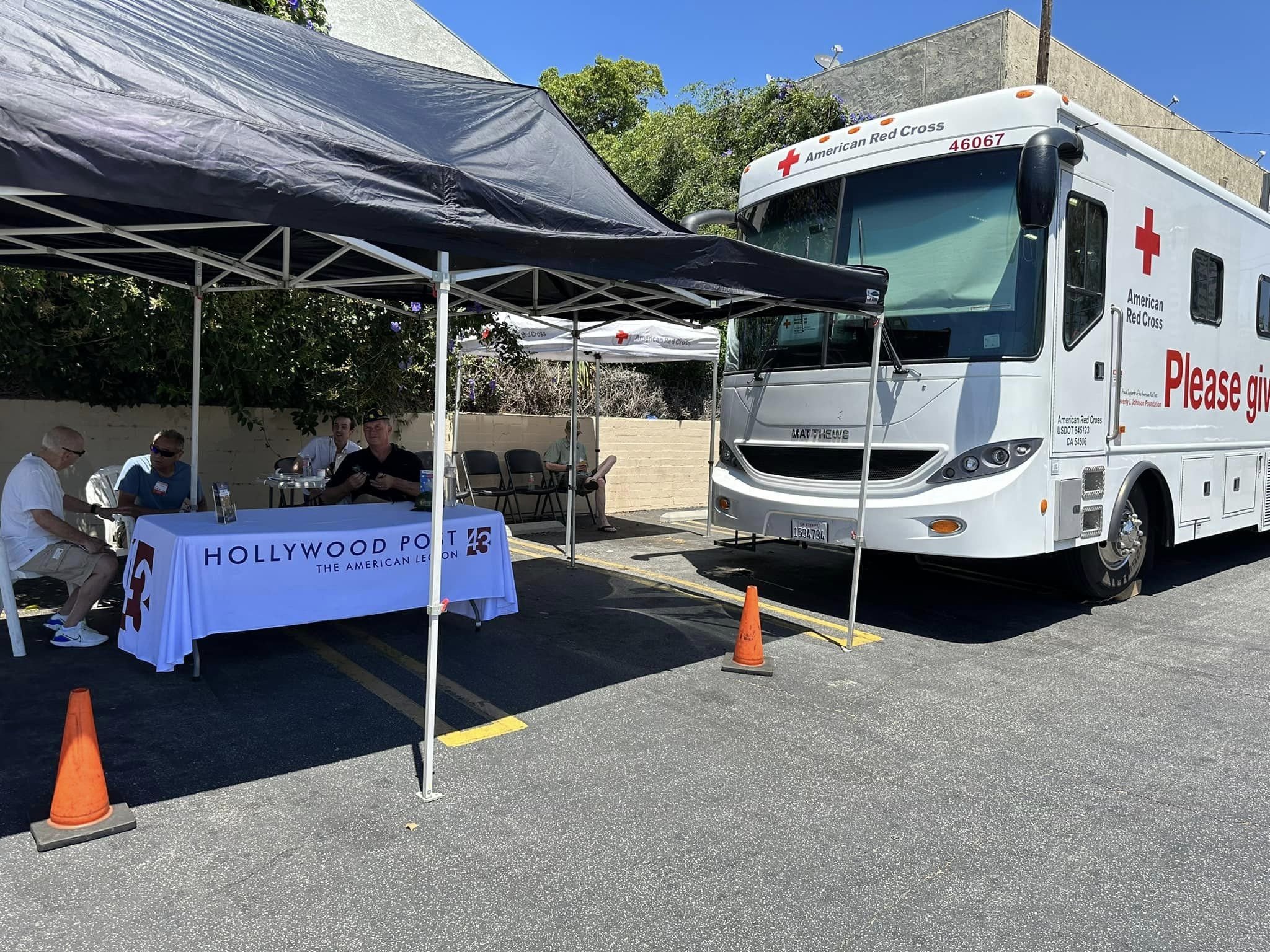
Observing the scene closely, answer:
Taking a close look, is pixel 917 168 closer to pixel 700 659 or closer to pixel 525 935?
pixel 700 659

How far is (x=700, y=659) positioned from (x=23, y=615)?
179 inches

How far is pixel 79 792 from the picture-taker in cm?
306

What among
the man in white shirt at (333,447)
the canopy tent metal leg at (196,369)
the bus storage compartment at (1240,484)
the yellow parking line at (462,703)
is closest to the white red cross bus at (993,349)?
the bus storage compartment at (1240,484)

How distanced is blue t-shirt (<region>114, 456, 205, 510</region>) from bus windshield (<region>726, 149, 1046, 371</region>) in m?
4.52

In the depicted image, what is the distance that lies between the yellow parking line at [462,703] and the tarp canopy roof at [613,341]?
3997 mm

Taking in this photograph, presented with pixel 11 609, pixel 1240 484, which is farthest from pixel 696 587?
pixel 1240 484

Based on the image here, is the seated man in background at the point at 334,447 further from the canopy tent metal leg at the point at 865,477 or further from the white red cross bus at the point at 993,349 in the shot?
the canopy tent metal leg at the point at 865,477

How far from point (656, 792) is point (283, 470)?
17.8 feet

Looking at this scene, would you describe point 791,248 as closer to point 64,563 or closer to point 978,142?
point 978,142

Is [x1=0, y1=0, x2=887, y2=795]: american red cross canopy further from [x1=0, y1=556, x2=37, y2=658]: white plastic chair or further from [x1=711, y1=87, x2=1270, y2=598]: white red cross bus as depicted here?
[x1=0, y1=556, x2=37, y2=658]: white plastic chair

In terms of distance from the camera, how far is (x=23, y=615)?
5.81m

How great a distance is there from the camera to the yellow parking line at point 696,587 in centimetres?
616

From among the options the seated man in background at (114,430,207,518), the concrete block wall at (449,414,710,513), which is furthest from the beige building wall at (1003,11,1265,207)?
the seated man in background at (114,430,207,518)

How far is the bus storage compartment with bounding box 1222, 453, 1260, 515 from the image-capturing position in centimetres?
786
